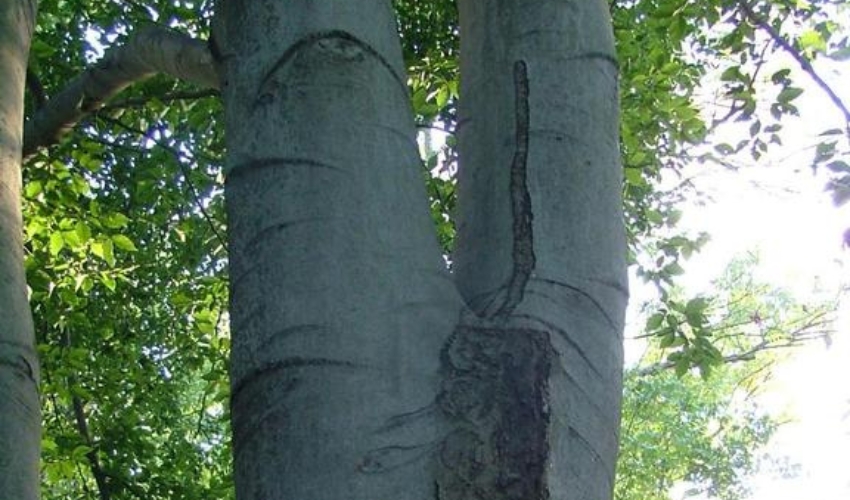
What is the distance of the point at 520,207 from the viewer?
4.40 feet

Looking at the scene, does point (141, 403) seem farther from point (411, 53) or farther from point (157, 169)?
point (411, 53)

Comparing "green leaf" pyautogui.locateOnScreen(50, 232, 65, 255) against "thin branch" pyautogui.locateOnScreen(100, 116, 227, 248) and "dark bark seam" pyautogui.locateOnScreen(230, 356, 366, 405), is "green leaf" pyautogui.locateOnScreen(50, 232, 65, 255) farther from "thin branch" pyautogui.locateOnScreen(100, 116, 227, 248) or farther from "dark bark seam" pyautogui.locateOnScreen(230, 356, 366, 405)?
"dark bark seam" pyautogui.locateOnScreen(230, 356, 366, 405)

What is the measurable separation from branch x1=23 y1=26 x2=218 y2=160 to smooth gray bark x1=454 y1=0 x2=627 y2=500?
16.7 inches

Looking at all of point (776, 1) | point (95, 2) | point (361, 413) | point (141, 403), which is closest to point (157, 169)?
point (95, 2)

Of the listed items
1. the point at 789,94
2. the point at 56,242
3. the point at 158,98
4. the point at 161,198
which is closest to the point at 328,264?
the point at 789,94

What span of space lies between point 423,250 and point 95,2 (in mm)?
4569

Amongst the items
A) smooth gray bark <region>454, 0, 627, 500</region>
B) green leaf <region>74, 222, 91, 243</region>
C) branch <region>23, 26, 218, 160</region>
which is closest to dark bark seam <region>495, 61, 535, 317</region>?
smooth gray bark <region>454, 0, 627, 500</region>

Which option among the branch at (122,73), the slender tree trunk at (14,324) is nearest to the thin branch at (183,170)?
the branch at (122,73)

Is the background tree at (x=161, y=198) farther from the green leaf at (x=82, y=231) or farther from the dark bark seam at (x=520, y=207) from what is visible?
the dark bark seam at (x=520, y=207)

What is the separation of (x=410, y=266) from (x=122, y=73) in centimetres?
181

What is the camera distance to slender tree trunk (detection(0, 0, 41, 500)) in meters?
1.83

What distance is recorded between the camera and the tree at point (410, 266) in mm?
1110

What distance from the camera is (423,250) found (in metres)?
1.26

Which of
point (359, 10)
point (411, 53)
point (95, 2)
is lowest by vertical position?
point (359, 10)
